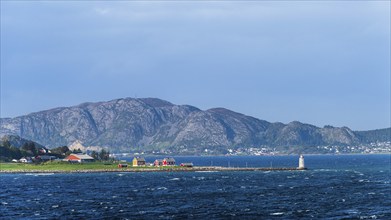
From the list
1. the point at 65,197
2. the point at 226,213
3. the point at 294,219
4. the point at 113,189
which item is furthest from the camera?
the point at 113,189

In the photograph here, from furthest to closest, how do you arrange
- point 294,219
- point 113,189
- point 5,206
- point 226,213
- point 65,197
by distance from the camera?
point 113,189 < point 65,197 < point 5,206 < point 226,213 < point 294,219

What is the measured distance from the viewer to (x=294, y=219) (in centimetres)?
8381

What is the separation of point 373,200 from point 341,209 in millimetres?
16111

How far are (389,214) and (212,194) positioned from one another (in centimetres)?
4262

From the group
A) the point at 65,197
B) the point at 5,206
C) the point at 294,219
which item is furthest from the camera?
the point at 65,197

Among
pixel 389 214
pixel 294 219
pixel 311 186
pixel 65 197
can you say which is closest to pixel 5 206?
pixel 65 197

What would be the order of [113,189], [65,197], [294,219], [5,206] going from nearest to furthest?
1. [294,219]
2. [5,206]
3. [65,197]
4. [113,189]

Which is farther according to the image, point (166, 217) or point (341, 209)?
point (341, 209)

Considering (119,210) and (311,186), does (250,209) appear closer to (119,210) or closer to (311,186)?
(119,210)

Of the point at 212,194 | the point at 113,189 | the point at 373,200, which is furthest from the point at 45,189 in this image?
the point at 373,200

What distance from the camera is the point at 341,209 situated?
314ft

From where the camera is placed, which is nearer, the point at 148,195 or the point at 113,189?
the point at 148,195

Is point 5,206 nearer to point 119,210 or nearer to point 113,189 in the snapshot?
point 119,210

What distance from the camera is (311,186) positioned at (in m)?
146
